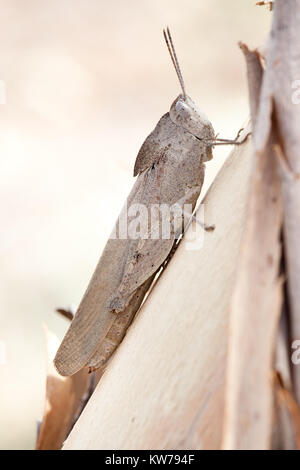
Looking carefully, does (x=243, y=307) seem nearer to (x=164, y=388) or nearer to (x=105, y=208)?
(x=164, y=388)

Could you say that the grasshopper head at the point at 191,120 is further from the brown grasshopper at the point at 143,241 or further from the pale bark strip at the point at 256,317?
the pale bark strip at the point at 256,317

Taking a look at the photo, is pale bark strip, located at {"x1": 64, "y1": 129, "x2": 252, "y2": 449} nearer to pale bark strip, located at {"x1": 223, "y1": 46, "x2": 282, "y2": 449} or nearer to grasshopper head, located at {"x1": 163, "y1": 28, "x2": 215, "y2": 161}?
pale bark strip, located at {"x1": 223, "y1": 46, "x2": 282, "y2": 449}

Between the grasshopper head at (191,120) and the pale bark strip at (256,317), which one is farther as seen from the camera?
the grasshopper head at (191,120)

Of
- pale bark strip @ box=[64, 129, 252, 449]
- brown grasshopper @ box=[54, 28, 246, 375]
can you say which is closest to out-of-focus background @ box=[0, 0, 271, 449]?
brown grasshopper @ box=[54, 28, 246, 375]

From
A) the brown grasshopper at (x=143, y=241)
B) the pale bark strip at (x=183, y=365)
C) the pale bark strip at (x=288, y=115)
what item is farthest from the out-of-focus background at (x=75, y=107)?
the pale bark strip at (x=288, y=115)

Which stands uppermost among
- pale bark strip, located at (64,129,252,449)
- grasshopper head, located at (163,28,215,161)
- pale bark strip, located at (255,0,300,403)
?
grasshopper head, located at (163,28,215,161)

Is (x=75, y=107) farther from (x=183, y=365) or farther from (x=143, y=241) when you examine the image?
(x=183, y=365)

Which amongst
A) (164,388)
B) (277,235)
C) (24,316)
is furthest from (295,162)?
(24,316)
